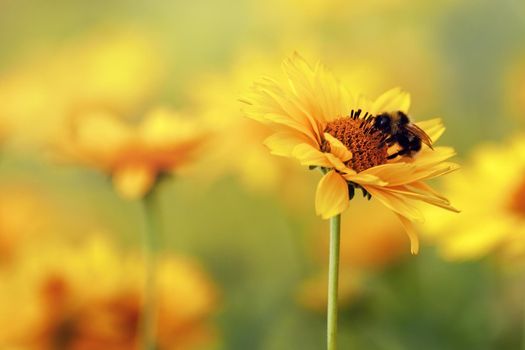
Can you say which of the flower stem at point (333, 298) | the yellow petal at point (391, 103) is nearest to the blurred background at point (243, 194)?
the yellow petal at point (391, 103)

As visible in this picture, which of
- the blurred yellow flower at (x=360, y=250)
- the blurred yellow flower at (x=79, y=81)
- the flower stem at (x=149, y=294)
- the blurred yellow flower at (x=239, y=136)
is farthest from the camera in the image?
the blurred yellow flower at (x=79, y=81)

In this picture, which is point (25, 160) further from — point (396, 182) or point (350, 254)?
point (396, 182)

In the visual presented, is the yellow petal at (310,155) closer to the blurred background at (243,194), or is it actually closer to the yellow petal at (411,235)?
the yellow petal at (411,235)

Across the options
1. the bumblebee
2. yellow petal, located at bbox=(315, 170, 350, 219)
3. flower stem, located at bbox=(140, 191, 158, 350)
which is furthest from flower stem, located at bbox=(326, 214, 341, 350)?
flower stem, located at bbox=(140, 191, 158, 350)

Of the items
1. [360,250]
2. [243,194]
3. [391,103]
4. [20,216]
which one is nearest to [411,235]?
[391,103]

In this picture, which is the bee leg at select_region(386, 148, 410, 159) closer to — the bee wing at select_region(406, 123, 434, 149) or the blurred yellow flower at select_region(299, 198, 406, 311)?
the bee wing at select_region(406, 123, 434, 149)
